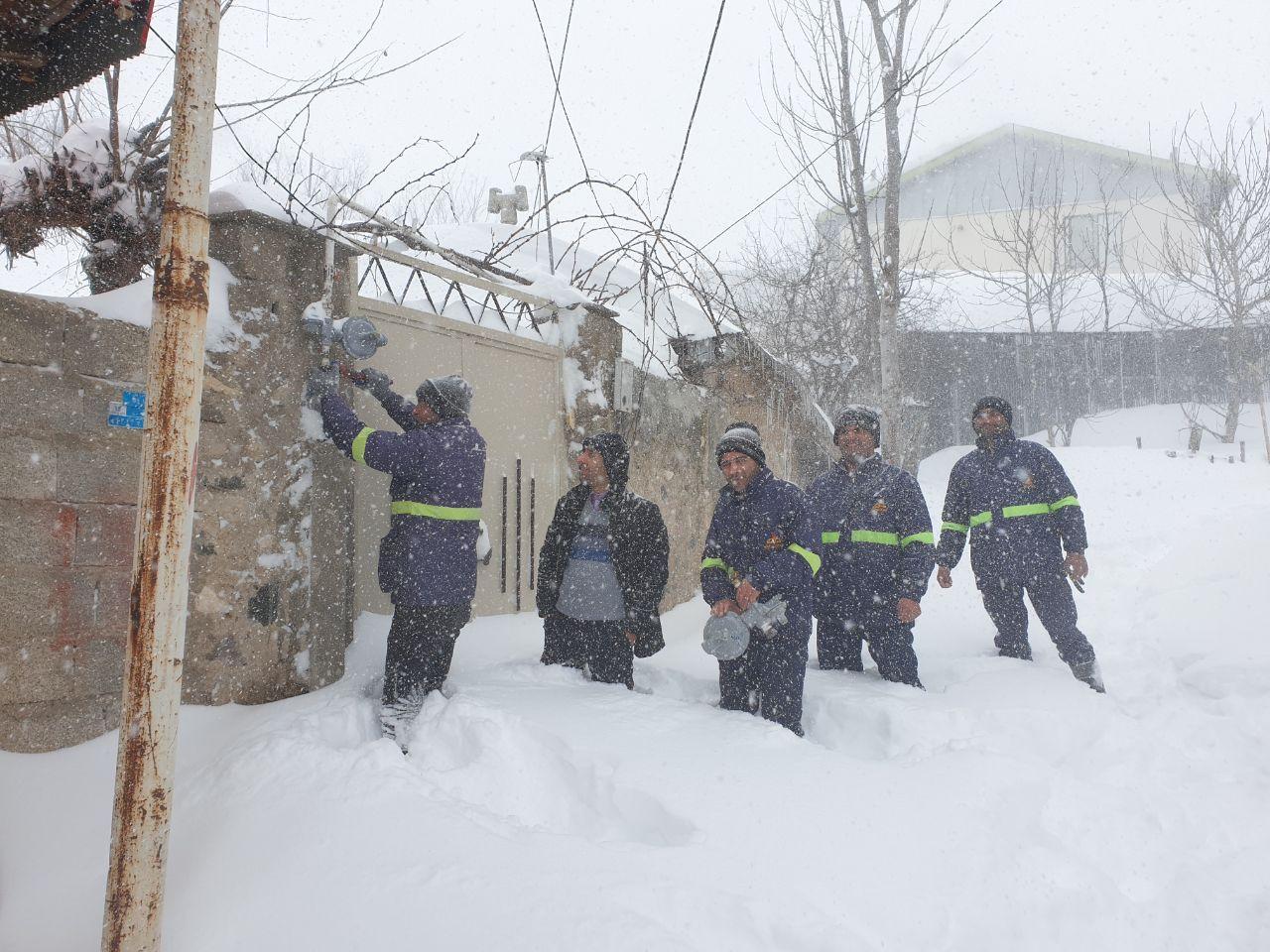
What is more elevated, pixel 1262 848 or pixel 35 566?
pixel 35 566

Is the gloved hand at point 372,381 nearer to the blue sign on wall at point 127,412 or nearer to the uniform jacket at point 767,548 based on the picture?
the blue sign on wall at point 127,412

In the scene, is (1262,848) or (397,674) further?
(397,674)

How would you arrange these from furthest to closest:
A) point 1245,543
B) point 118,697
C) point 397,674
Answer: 1. point 1245,543
2. point 397,674
3. point 118,697

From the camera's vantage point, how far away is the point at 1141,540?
32.4ft

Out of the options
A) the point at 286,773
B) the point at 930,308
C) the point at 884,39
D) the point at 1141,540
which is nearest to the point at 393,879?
the point at 286,773

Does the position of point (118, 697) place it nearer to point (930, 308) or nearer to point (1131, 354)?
point (930, 308)

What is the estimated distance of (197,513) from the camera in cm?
300

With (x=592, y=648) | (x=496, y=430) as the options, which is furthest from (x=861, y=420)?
(x=496, y=430)

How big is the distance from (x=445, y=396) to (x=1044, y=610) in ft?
11.6

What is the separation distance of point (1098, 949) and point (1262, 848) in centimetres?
105

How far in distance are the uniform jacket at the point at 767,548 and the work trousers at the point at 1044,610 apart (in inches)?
63.7

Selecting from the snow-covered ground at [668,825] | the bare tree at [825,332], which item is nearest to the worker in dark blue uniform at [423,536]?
the snow-covered ground at [668,825]

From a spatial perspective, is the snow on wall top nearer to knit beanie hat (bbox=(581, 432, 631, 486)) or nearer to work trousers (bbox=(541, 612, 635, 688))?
knit beanie hat (bbox=(581, 432, 631, 486))

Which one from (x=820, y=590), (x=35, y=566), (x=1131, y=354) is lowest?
(x=820, y=590)
